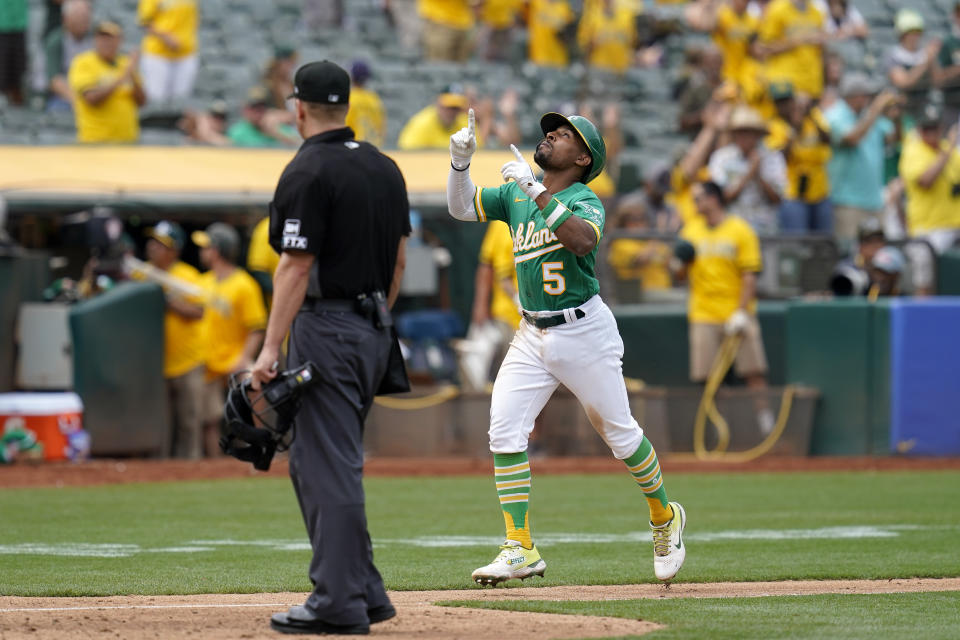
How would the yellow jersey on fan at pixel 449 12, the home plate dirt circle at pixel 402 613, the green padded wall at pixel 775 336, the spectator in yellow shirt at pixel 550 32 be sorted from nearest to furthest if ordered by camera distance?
the home plate dirt circle at pixel 402 613 < the green padded wall at pixel 775 336 < the yellow jersey on fan at pixel 449 12 < the spectator in yellow shirt at pixel 550 32

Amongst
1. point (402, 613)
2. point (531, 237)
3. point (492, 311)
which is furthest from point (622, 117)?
point (402, 613)

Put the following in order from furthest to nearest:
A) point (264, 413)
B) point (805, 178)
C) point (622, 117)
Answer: point (622, 117) → point (805, 178) → point (264, 413)

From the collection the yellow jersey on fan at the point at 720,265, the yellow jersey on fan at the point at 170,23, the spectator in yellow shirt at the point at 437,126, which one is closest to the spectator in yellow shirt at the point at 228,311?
the spectator in yellow shirt at the point at 437,126

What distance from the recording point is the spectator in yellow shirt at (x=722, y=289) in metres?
15.1

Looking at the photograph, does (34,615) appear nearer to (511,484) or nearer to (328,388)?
(328,388)

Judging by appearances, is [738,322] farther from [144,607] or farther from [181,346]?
[144,607]

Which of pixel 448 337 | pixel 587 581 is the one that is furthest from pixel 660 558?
pixel 448 337

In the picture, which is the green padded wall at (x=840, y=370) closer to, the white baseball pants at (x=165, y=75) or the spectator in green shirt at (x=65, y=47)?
the white baseball pants at (x=165, y=75)

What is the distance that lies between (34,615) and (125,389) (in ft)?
27.9

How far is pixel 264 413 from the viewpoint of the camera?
5.81 metres

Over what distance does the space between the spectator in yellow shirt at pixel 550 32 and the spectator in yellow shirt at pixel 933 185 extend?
6.61 m

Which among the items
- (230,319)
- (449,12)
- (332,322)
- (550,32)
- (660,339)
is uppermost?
(449,12)

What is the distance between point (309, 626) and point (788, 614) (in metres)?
1.87

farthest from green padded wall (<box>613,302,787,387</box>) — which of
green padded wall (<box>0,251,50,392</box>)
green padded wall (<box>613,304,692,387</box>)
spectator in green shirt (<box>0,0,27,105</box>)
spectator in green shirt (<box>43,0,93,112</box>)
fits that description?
spectator in green shirt (<box>0,0,27,105</box>)
